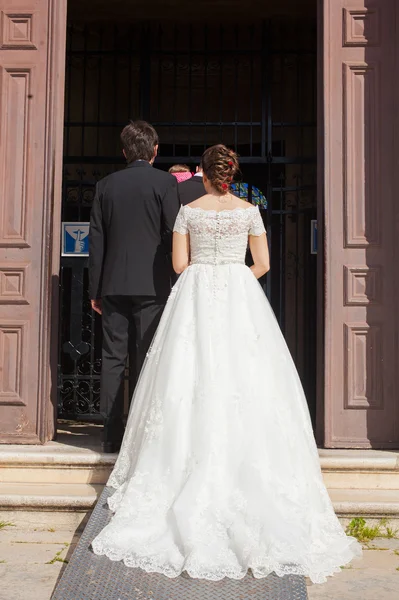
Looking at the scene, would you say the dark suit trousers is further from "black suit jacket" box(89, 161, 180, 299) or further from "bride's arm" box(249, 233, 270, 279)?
"bride's arm" box(249, 233, 270, 279)

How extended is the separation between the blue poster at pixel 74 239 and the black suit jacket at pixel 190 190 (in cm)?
131

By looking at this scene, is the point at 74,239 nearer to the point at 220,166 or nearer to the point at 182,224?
the point at 182,224

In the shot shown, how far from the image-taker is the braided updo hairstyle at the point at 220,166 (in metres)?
3.80

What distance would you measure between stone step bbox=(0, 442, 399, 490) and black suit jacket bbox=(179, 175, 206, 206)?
5.51 ft

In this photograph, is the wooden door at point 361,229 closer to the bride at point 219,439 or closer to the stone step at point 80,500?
the stone step at point 80,500

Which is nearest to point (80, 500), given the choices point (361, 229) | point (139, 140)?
point (139, 140)

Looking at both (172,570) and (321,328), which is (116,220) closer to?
(321,328)

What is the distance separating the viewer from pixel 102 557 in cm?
308

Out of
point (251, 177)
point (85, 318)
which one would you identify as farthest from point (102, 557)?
point (251, 177)

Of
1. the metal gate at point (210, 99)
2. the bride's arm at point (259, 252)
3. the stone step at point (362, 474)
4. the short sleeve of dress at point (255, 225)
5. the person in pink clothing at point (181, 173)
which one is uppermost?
the metal gate at point (210, 99)

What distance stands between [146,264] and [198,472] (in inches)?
56.0

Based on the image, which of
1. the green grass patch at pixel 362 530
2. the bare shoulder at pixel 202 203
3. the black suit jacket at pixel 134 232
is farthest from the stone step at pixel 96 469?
the bare shoulder at pixel 202 203

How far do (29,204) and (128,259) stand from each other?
89cm

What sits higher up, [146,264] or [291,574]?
[146,264]
